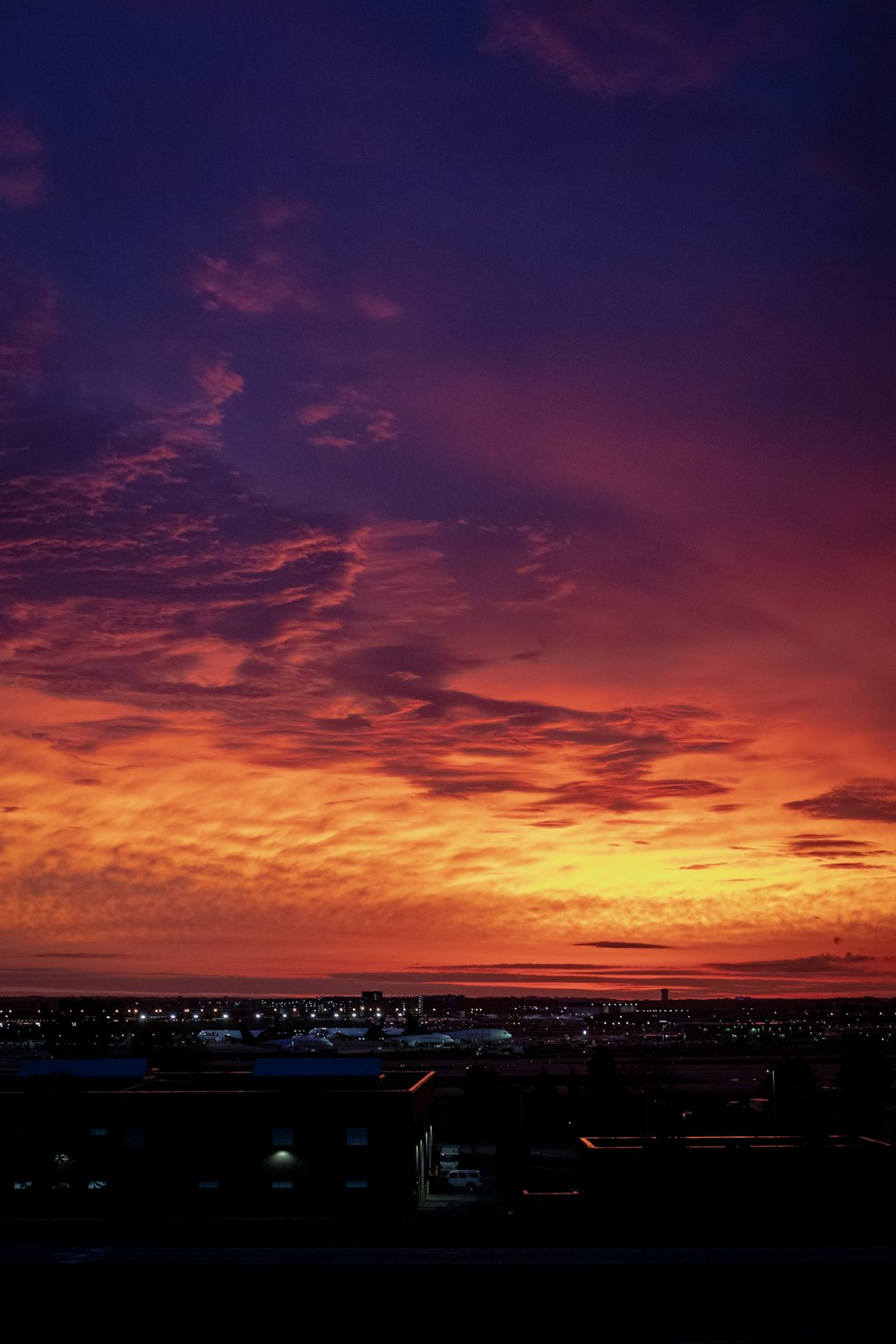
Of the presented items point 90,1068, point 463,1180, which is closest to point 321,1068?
point 463,1180

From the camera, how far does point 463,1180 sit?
75312 millimetres

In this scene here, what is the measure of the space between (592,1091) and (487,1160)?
16183mm

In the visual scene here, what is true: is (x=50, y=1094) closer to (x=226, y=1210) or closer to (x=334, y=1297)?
(x=226, y=1210)

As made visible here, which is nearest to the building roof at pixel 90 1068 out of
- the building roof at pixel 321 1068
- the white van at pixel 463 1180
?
the building roof at pixel 321 1068

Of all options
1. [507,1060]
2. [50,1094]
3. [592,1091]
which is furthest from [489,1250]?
[507,1060]

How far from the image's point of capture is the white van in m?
74.9

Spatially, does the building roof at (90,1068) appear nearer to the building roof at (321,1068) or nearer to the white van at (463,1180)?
the building roof at (321,1068)

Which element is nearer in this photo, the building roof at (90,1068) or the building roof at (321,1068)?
the building roof at (321,1068)

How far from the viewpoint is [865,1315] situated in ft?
125

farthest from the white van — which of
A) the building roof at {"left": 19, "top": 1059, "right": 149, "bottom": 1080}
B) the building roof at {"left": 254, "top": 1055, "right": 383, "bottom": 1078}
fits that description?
the building roof at {"left": 19, "top": 1059, "right": 149, "bottom": 1080}

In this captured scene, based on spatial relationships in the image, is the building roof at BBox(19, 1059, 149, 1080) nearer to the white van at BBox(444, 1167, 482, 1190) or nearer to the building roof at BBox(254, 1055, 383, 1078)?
the building roof at BBox(254, 1055, 383, 1078)

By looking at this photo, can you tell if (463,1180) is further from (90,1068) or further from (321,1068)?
(90,1068)

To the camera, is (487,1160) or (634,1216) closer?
(634,1216)

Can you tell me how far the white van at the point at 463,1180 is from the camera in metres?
74.9
